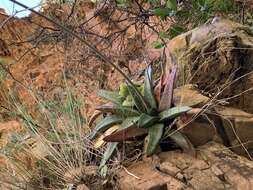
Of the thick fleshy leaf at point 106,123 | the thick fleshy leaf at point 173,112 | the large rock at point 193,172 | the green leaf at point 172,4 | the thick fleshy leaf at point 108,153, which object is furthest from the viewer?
the green leaf at point 172,4

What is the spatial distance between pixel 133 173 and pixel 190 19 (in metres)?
1.83

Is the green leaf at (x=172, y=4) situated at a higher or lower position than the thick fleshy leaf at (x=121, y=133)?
higher

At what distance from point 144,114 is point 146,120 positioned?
50mm

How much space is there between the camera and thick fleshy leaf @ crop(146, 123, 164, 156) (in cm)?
243

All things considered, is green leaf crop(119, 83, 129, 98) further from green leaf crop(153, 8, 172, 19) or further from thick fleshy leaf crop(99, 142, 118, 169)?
green leaf crop(153, 8, 172, 19)

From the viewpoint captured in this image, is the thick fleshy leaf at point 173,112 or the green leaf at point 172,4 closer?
the thick fleshy leaf at point 173,112

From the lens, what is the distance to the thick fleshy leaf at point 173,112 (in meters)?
2.40

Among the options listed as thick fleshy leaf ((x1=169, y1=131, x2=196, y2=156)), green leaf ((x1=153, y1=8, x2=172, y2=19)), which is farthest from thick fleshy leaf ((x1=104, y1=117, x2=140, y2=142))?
green leaf ((x1=153, y1=8, x2=172, y2=19))

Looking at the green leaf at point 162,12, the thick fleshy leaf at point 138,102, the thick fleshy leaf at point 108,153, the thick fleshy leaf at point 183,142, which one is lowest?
the thick fleshy leaf at point 108,153

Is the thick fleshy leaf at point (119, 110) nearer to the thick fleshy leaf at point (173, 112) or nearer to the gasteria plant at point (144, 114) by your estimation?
the gasteria plant at point (144, 114)

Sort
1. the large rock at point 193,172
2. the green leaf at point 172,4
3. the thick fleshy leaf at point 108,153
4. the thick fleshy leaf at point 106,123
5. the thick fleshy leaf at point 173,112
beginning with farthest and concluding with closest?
1. the green leaf at point 172,4
2. the thick fleshy leaf at point 106,123
3. the thick fleshy leaf at point 108,153
4. the thick fleshy leaf at point 173,112
5. the large rock at point 193,172

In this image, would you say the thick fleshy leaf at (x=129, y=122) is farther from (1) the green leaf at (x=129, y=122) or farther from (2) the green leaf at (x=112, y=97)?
(2) the green leaf at (x=112, y=97)

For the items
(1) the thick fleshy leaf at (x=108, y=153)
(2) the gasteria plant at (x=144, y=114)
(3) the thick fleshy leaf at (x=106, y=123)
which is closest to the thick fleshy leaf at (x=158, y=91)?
(2) the gasteria plant at (x=144, y=114)

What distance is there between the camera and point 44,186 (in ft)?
8.77
